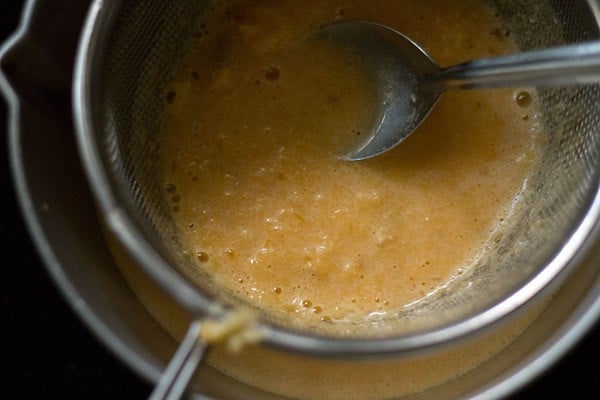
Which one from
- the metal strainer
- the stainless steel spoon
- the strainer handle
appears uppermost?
the stainless steel spoon

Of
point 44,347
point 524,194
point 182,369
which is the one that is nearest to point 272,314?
point 182,369

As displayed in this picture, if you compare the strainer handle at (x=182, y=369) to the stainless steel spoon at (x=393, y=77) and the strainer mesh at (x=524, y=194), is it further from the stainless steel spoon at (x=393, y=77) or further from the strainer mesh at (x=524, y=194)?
the stainless steel spoon at (x=393, y=77)

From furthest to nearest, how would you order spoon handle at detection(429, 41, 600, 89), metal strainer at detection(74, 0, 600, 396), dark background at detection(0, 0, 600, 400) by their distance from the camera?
dark background at detection(0, 0, 600, 400), metal strainer at detection(74, 0, 600, 396), spoon handle at detection(429, 41, 600, 89)

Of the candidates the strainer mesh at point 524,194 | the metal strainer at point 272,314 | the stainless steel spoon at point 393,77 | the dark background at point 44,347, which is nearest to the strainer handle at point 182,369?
the metal strainer at point 272,314

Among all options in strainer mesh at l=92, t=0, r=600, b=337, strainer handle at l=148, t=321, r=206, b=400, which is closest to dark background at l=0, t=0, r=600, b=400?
strainer mesh at l=92, t=0, r=600, b=337

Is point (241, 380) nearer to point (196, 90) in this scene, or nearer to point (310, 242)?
point (310, 242)

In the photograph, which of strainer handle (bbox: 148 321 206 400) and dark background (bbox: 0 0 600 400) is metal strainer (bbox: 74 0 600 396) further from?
dark background (bbox: 0 0 600 400)
